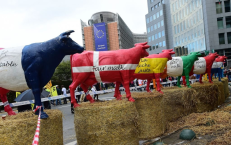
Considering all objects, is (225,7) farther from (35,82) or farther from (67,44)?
(35,82)

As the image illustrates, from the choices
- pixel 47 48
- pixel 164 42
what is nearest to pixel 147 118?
pixel 47 48

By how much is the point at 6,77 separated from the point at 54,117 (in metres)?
1.04

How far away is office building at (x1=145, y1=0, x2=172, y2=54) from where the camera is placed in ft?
148

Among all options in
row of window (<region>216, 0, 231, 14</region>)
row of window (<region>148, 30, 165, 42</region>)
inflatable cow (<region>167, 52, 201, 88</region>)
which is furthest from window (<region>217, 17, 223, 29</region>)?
inflatable cow (<region>167, 52, 201, 88</region>)

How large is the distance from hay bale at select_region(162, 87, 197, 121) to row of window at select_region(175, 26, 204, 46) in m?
28.0

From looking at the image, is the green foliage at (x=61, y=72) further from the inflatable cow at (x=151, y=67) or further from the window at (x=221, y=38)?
the inflatable cow at (x=151, y=67)

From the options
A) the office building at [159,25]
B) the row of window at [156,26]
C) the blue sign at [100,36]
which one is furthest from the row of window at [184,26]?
the blue sign at [100,36]

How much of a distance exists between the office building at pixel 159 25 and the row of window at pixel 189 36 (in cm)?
664

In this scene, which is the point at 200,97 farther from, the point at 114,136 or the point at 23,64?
the point at 23,64

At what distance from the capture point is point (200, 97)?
7.38 m

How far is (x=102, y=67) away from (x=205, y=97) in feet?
→ 15.9

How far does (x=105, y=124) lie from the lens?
379 cm

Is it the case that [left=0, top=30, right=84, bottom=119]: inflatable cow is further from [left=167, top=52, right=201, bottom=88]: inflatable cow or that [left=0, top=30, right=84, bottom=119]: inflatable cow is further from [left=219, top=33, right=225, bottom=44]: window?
[left=219, top=33, right=225, bottom=44]: window

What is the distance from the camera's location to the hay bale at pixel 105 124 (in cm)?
379
